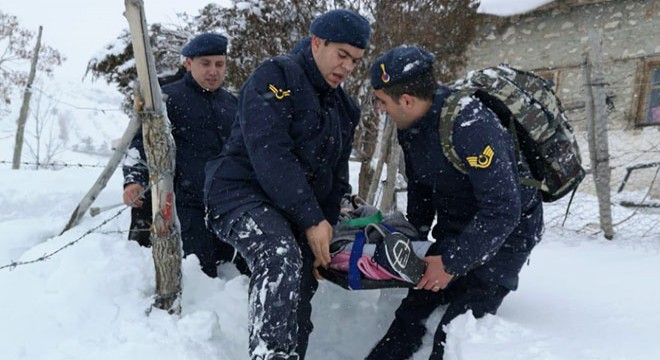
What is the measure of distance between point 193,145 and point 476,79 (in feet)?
6.60

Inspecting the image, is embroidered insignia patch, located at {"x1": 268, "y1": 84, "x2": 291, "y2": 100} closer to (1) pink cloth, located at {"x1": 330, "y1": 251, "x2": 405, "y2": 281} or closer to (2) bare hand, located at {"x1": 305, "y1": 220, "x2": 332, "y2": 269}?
(2) bare hand, located at {"x1": 305, "y1": 220, "x2": 332, "y2": 269}

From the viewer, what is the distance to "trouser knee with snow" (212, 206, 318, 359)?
216 centimetres

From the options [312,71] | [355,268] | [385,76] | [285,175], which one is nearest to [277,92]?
[312,71]

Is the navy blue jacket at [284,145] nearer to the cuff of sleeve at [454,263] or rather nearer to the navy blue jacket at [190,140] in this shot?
the cuff of sleeve at [454,263]

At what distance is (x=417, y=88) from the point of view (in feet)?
7.98

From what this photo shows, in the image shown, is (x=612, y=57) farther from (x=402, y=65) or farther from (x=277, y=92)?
(x=277, y=92)

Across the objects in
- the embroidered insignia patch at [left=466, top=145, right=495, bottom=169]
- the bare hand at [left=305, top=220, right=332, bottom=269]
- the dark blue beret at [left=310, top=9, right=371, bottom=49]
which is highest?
the dark blue beret at [left=310, top=9, right=371, bottom=49]

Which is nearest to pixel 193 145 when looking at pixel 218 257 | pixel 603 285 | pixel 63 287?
pixel 218 257

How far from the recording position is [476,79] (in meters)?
2.55

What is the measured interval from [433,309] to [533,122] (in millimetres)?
1196

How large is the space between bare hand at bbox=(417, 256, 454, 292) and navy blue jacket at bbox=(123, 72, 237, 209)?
1.75 m

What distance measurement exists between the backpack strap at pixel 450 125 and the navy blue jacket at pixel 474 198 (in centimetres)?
3

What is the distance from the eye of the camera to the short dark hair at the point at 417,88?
2420 mm

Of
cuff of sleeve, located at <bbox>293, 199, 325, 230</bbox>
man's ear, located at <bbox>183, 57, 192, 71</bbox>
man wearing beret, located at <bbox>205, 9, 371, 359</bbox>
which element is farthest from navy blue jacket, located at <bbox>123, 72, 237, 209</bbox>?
cuff of sleeve, located at <bbox>293, 199, 325, 230</bbox>
